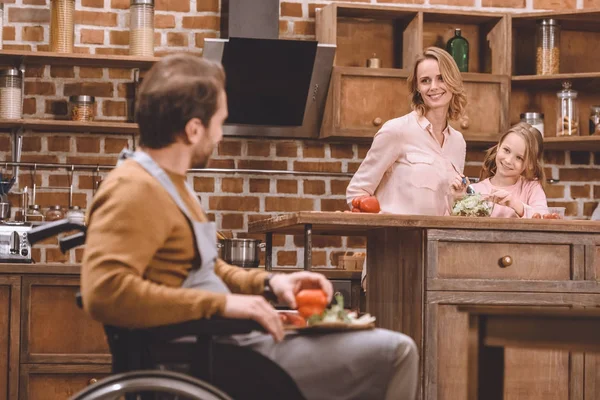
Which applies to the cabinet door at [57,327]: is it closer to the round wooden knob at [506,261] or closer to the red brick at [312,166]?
the red brick at [312,166]

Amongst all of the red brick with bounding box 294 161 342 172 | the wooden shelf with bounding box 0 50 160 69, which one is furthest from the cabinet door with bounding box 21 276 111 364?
the red brick with bounding box 294 161 342 172

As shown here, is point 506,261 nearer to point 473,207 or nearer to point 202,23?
point 473,207

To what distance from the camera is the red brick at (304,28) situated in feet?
16.0

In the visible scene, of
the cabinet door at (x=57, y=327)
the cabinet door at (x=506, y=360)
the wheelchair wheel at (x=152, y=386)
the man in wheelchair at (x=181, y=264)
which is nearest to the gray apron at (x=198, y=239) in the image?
the man in wheelchair at (x=181, y=264)

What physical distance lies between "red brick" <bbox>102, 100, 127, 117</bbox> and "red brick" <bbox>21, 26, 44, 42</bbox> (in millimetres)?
416

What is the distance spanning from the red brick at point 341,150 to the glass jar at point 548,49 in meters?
0.98

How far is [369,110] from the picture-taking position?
4.64 metres

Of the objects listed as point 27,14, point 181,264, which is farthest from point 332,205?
point 181,264

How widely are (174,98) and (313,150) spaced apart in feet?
10.00

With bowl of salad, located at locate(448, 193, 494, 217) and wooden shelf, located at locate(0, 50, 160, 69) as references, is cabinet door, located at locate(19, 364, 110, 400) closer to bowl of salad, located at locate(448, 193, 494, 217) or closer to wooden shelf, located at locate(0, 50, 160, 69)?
wooden shelf, located at locate(0, 50, 160, 69)

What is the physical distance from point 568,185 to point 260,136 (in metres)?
1.58

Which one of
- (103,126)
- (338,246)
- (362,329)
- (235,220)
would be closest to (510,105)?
(338,246)

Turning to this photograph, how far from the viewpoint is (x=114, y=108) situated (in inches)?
187

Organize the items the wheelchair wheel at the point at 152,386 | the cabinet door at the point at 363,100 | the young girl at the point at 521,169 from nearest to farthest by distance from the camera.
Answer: the wheelchair wheel at the point at 152,386 → the young girl at the point at 521,169 → the cabinet door at the point at 363,100
